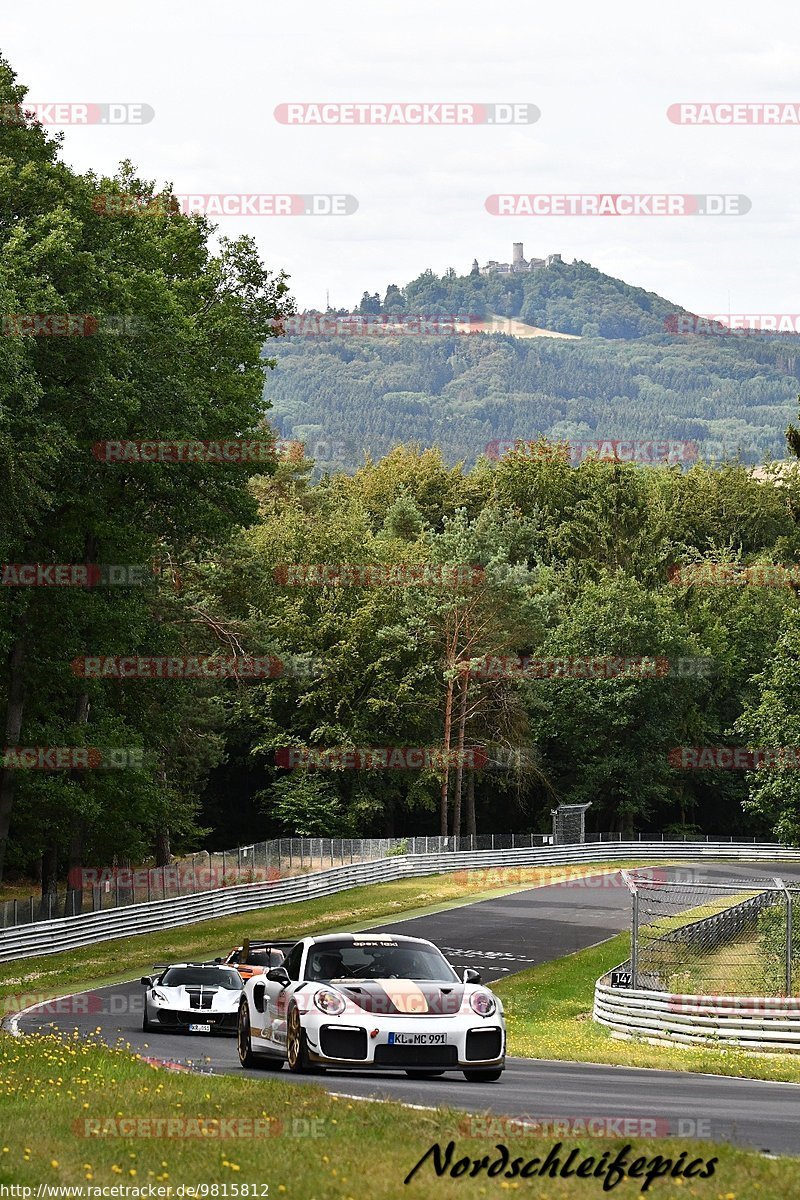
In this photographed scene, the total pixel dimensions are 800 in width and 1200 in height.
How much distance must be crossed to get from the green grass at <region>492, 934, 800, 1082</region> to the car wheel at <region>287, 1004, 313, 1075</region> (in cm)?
498

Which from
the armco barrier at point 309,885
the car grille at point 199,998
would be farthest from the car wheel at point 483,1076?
the armco barrier at point 309,885

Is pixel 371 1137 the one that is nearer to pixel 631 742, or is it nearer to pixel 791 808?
pixel 791 808

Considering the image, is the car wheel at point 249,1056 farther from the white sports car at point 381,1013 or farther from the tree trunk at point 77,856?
the tree trunk at point 77,856

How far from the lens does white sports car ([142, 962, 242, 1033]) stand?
24.2 m

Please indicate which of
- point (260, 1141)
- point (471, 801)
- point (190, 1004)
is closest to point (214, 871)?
point (471, 801)

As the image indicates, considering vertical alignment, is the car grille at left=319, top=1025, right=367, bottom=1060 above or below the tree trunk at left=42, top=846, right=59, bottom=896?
above

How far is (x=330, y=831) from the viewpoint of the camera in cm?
7975

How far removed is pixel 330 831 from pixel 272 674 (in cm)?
1226

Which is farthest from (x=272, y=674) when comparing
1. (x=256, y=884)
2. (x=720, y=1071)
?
(x=720, y=1071)

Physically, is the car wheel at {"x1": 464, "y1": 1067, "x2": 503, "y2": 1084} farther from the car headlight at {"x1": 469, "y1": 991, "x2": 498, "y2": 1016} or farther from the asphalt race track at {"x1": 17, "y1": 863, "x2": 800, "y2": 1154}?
the car headlight at {"x1": 469, "y1": 991, "x2": 498, "y2": 1016}

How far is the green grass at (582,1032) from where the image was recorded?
1847 cm

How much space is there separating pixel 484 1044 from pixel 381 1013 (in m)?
0.99

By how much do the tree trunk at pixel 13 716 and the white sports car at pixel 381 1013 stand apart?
27.1m

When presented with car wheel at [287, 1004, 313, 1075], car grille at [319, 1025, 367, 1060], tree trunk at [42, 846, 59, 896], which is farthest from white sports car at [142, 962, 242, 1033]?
tree trunk at [42, 846, 59, 896]
